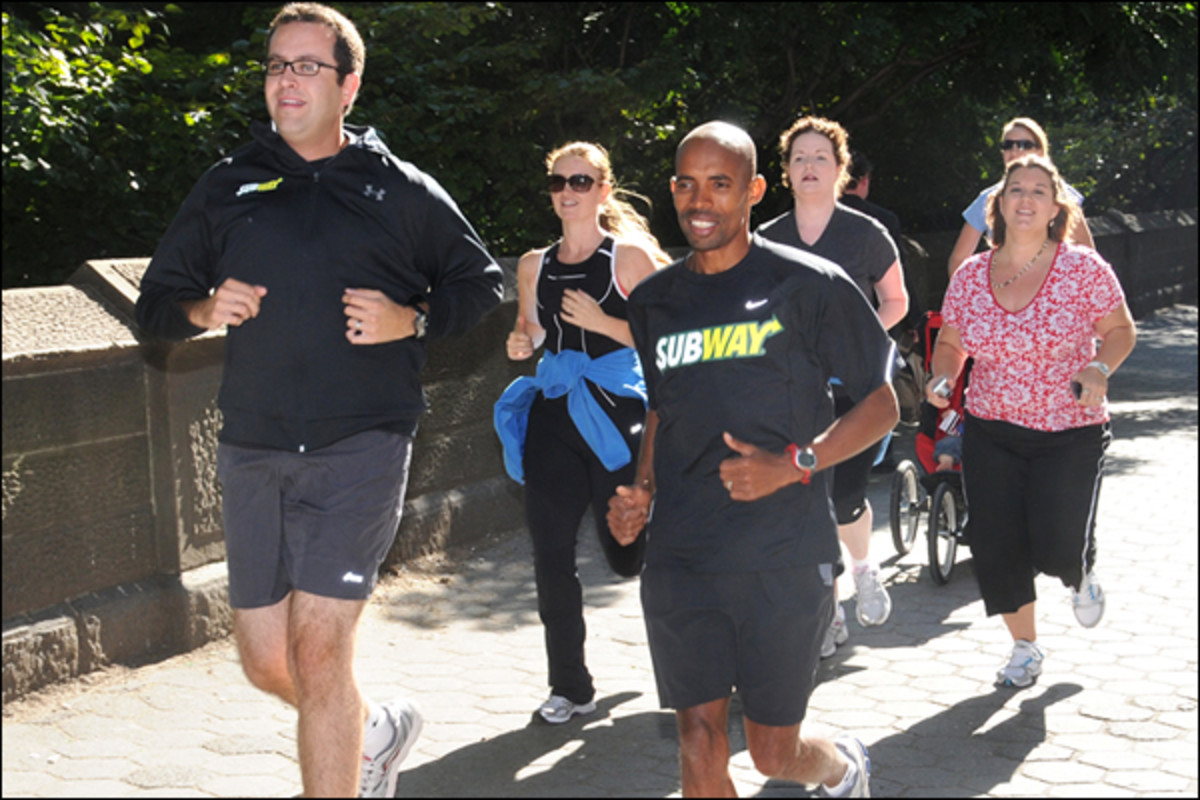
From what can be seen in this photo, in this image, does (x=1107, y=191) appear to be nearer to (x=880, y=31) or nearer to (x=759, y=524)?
(x=880, y=31)

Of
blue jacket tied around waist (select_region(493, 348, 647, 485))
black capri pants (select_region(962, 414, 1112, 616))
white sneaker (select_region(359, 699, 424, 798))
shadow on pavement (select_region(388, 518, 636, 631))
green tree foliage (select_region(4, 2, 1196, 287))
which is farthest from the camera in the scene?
green tree foliage (select_region(4, 2, 1196, 287))

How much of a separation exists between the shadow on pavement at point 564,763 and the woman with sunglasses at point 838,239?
1339 millimetres

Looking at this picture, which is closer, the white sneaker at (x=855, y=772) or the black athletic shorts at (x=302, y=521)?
the black athletic shorts at (x=302, y=521)

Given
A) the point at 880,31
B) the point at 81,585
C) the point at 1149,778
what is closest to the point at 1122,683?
the point at 1149,778

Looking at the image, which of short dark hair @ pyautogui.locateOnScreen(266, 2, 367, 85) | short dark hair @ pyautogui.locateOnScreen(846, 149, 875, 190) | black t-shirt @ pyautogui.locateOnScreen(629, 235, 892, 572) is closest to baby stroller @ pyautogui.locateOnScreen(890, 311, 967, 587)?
short dark hair @ pyautogui.locateOnScreen(846, 149, 875, 190)

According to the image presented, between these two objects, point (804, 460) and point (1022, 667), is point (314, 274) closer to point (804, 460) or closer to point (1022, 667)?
point (804, 460)

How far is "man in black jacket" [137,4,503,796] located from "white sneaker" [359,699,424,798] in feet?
1.31

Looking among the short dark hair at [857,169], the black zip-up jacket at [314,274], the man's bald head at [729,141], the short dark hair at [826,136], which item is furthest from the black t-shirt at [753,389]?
the short dark hair at [857,169]

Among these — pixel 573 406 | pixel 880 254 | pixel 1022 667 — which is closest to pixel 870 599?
pixel 1022 667

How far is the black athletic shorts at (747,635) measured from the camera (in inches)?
150

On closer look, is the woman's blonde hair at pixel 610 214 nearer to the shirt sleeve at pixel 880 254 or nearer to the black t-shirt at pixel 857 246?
the black t-shirt at pixel 857 246

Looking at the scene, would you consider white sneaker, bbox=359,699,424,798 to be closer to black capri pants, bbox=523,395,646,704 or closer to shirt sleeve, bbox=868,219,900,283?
black capri pants, bbox=523,395,646,704

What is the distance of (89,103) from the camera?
8492 mm

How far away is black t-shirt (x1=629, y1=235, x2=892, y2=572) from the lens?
3.80 m
